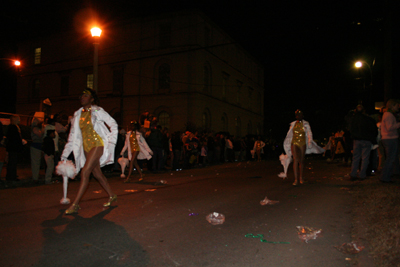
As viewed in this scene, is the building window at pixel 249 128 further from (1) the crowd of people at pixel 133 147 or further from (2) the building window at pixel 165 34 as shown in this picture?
(1) the crowd of people at pixel 133 147

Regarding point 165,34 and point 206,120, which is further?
point 206,120

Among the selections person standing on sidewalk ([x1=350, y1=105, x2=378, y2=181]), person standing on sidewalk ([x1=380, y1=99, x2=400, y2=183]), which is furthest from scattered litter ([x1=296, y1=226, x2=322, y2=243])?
person standing on sidewalk ([x1=350, y1=105, x2=378, y2=181])

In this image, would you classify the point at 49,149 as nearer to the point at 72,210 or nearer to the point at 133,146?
the point at 133,146

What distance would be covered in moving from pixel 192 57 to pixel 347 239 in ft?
101

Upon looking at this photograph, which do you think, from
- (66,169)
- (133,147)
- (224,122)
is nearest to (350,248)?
(66,169)

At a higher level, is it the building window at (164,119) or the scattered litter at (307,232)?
the building window at (164,119)

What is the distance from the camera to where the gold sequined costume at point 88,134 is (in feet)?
17.7

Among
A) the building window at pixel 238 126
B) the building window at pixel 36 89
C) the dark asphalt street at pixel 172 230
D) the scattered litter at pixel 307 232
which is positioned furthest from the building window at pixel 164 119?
the scattered litter at pixel 307 232

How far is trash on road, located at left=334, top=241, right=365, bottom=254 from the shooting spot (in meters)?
3.47

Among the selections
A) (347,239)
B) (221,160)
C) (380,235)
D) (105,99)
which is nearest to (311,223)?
(347,239)

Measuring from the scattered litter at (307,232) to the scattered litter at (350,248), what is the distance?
40 cm

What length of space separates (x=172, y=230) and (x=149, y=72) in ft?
106

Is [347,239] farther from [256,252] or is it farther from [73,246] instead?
[73,246]

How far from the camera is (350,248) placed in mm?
3535
